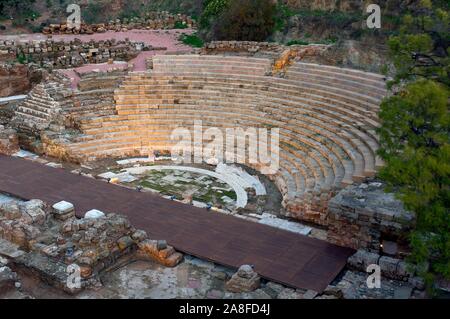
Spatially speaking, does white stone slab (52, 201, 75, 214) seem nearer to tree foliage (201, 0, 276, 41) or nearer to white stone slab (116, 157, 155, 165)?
white stone slab (116, 157, 155, 165)

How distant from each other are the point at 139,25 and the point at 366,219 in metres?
24.8

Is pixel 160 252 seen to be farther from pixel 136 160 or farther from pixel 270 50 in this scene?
pixel 270 50

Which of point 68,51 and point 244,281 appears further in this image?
point 68,51

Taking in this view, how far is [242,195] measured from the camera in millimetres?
17016

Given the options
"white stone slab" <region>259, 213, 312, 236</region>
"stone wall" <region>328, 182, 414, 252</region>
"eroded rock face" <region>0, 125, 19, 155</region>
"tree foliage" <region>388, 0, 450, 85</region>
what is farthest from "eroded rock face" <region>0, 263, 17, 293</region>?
"eroded rock face" <region>0, 125, 19, 155</region>

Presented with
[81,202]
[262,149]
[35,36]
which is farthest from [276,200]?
[35,36]

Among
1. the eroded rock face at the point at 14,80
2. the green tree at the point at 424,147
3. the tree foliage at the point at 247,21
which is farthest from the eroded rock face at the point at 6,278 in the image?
the tree foliage at the point at 247,21

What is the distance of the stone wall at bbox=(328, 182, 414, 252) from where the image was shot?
12.2 m

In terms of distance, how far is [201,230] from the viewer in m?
14.2

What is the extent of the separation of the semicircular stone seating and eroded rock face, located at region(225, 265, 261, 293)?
3731 millimetres

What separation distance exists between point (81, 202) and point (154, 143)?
16.8ft

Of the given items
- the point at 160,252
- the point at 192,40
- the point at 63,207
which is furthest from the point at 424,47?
the point at 192,40

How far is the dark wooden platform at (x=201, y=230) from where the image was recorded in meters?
12.4
